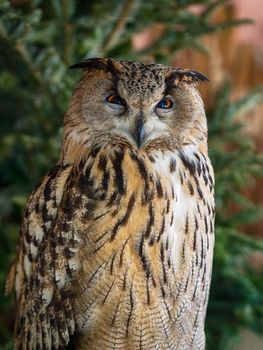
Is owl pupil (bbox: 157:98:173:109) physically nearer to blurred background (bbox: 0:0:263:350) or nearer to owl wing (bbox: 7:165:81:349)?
owl wing (bbox: 7:165:81:349)

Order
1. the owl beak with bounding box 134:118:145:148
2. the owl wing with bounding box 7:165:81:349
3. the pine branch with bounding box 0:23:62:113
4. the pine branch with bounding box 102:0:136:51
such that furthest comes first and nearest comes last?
the pine branch with bounding box 102:0:136:51
the pine branch with bounding box 0:23:62:113
the owl wing with bounding box 7:165:81:349
the owl beak with bounding box 134:118:145:148

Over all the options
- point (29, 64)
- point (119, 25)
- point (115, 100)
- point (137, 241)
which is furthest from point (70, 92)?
point (137, 241)

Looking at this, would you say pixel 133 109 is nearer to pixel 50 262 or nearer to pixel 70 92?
pixel 50 262

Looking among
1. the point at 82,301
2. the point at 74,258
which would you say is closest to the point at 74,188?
the point at 74,258

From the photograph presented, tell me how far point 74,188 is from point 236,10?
292 cm

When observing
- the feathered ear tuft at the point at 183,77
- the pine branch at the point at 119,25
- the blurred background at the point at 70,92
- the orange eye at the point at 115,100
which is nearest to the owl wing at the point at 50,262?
the orange eye at the point at 115,100

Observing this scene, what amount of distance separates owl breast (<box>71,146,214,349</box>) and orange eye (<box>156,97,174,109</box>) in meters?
0.14

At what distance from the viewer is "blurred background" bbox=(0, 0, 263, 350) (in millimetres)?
2568

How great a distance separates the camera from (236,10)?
454 cm

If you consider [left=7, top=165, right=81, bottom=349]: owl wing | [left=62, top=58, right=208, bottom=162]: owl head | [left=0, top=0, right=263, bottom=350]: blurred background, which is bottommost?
[left=7, top=165, right=81, bottom=349]: owl wing

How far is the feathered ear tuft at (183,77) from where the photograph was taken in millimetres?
1916

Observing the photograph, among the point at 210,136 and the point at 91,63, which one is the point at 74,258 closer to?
the point at 91,63

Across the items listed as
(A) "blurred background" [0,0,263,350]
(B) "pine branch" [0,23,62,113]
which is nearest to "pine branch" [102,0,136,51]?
(A) "blurred background" [0,0,263,350]

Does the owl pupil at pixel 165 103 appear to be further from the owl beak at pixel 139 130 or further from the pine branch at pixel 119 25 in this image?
the pine branch at pixel 119 25
